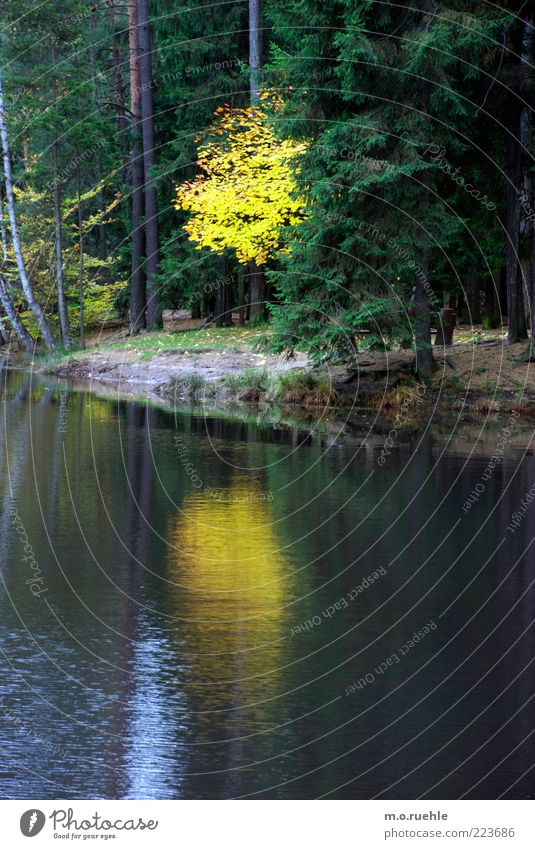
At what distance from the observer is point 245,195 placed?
39.5 meters

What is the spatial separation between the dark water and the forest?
9.37 m

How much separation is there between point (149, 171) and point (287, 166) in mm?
16692

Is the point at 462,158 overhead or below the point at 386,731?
overhead

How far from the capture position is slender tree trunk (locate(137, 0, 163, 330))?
4747 centimetres

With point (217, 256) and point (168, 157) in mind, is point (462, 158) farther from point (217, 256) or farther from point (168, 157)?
point (168, 157)

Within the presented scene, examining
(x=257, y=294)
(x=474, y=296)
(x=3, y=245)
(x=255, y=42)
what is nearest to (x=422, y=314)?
(x=257, y=294)

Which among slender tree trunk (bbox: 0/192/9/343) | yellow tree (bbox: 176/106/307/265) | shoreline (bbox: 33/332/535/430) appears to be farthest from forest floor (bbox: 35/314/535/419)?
slender tree trunk (bbox: 0/192/9/343)

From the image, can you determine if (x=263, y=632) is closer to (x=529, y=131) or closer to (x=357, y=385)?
(x=357, y=385)

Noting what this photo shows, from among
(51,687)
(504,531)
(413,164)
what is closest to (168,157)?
(413,164)

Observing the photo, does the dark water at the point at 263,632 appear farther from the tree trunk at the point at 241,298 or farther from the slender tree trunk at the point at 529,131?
the tree trunk at the point at 241,298

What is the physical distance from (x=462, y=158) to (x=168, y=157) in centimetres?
2082

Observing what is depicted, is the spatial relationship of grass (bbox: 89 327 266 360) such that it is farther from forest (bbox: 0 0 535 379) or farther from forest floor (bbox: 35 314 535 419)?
forest (bbox: 0 0 535 379)

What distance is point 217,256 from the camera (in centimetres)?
4684

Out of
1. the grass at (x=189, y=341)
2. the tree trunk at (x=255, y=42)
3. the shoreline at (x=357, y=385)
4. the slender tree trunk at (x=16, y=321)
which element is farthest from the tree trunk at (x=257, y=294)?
the slender tree trunk at (x=16, y=321)
